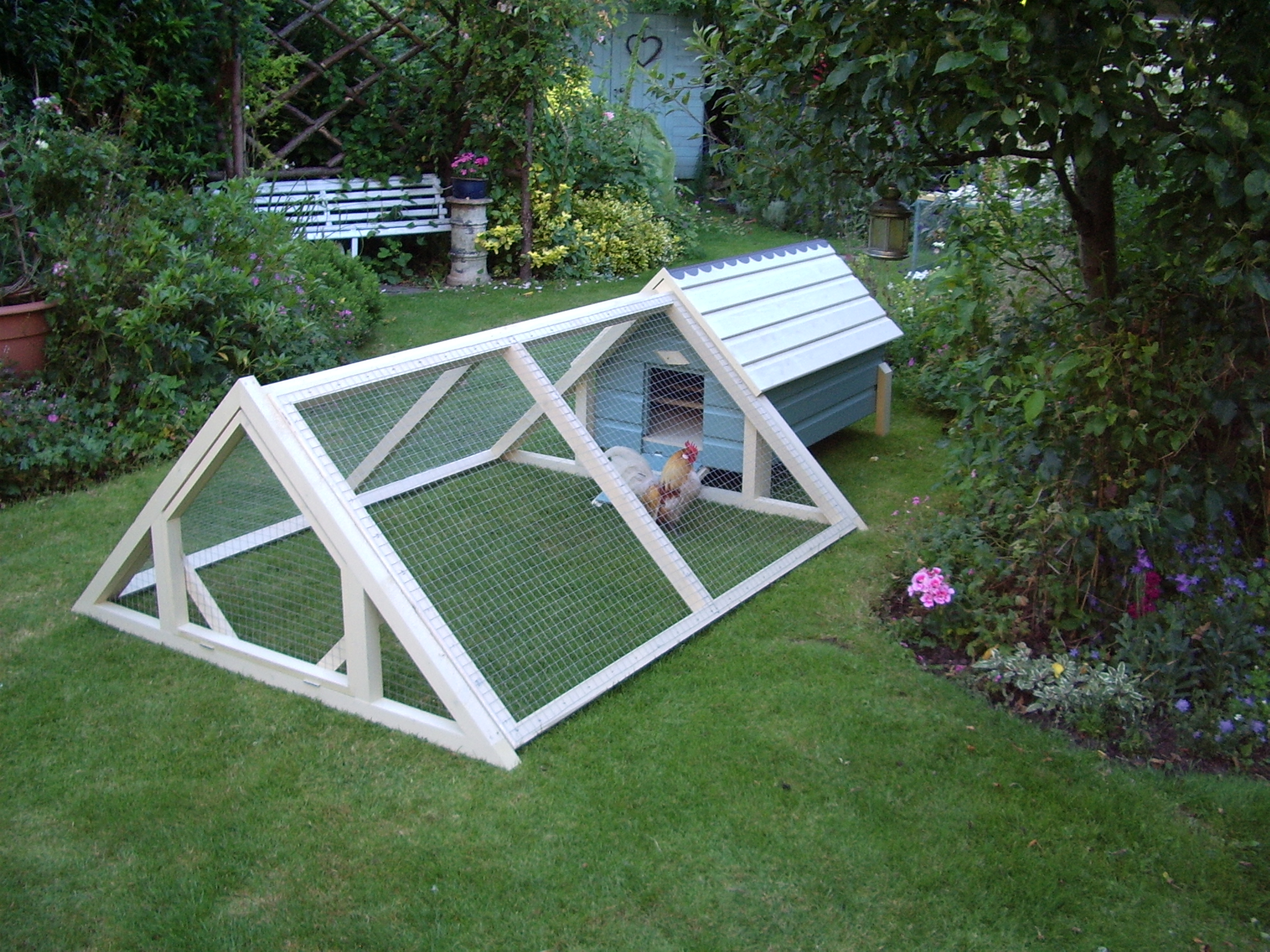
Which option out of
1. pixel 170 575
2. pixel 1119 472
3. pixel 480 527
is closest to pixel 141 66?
pixel 480 527

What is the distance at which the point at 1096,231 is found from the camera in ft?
10.9

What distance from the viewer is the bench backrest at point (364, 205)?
28.2ft

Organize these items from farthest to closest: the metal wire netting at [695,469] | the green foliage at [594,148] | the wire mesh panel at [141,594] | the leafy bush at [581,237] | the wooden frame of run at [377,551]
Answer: the green foliage at [594,148]
the leafy bush at [581,237]
the metal wire netting at [695,469]
the wire mesh panel at [141,594]
the wooden frame of run at [377,551]

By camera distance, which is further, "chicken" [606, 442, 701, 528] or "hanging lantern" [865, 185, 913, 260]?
"chicken" [606, 442, 701, 528]

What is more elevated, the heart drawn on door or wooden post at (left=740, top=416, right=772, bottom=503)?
the heart drawn on door

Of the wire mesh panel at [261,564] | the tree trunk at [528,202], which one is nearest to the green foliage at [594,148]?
the tree trunk at [528,202]

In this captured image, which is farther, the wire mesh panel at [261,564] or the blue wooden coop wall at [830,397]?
the blue wooden coop wall at [830,397]

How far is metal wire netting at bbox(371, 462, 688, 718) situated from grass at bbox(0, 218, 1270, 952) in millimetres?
249

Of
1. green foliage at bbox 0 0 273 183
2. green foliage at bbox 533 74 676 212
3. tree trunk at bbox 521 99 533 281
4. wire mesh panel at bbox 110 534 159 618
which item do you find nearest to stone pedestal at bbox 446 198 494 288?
tree trunk at bbox 521 99 533 281

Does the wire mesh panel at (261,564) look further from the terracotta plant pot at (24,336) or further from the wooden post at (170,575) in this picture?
the terracotta plant pot at (24,336)

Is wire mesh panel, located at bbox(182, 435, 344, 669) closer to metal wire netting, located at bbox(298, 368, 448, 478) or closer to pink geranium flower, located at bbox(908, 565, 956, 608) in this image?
metal wire netting, located at bbox(298, 368, 448, 478)

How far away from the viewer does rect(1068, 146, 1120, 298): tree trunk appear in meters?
3.27

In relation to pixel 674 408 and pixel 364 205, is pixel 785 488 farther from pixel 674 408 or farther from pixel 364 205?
pixel 364 205

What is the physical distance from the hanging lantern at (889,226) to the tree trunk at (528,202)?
5975 millimetres
